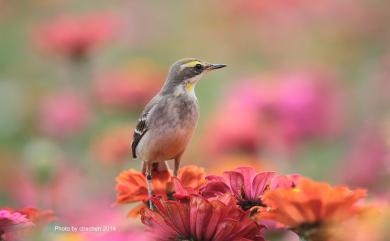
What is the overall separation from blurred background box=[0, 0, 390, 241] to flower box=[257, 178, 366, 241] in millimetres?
630

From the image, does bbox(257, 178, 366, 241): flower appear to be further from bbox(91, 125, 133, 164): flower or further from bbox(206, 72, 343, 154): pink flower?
bbox(91, 125, 133, 164): flower

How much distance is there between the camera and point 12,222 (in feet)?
4.19

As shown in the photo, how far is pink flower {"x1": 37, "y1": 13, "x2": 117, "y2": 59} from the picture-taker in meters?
5.01

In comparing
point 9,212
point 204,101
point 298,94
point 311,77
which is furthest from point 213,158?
point 9,212

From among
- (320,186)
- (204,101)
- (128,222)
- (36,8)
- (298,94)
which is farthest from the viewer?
(36,8)

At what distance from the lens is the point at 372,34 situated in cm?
543

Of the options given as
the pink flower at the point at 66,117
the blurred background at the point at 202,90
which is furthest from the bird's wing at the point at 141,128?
the pink flower at the point at 66,117

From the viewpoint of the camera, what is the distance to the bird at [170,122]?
8.13ft

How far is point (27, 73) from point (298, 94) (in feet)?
9.38

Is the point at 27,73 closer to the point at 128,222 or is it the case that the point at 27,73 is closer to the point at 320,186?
the point at 128,222

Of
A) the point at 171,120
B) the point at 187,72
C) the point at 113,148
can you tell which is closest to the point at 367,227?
the point at 171,120

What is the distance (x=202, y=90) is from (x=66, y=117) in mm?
1683

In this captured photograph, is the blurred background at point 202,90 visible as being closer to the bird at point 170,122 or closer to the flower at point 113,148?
the flower at point 113,148

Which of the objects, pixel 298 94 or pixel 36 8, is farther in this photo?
pixel 36 8
